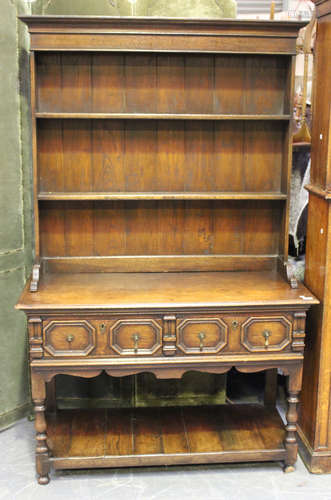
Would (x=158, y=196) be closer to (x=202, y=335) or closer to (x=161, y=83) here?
(x=161, y=83)

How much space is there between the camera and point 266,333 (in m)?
3.12

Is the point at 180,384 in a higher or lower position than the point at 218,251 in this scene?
lower

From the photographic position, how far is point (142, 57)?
3.39 meters

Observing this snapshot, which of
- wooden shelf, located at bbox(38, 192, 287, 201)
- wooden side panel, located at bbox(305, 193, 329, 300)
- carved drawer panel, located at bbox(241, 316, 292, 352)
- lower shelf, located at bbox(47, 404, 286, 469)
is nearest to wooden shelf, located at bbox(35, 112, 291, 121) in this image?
wooden shelf, located at bbox(38, 192, 287, 201)

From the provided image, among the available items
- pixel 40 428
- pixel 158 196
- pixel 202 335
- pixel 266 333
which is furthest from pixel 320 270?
pixel 40 428

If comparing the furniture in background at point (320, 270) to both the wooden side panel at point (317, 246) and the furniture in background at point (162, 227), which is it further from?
the furniture in background at point (162, 227)

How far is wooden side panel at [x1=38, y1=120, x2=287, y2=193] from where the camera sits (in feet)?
11.4

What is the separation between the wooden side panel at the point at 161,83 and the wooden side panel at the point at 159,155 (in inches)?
3.5

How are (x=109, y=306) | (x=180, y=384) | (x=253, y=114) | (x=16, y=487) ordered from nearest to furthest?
(x=109, y=306), (x=16, y=487), (x=253, y=114), (x=180, y=384)

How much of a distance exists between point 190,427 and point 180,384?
0.46 meters

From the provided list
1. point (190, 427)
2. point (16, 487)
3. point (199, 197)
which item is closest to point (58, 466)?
point (16, 487)

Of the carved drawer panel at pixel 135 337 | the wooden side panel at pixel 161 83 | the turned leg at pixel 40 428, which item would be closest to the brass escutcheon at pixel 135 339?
the carved drawer panel at pixel 135 337

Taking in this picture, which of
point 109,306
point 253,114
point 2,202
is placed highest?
point 253,114

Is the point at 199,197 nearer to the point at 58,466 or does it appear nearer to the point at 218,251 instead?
the point at 218,251
